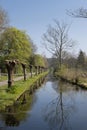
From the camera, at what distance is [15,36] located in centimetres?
6869

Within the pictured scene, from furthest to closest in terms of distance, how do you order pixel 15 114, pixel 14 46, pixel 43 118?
pixel 14 46
pixel 15 114
pixel 43 118

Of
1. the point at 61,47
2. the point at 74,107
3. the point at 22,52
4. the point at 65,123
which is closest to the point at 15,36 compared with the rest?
the point at 22,52

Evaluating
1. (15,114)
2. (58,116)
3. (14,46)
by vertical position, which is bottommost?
(58,116)

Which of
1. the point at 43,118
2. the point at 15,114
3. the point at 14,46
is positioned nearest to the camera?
the point at 43,118

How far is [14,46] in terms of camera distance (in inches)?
2623

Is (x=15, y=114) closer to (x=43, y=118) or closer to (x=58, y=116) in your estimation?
(x=43, y=118)

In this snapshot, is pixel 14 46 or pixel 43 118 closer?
pixel 43 118

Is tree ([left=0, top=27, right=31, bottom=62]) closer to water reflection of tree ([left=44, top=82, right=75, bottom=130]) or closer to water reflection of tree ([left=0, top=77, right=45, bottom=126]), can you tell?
water reflection of tree ([left=44, top=82, right=75, bottom=130])

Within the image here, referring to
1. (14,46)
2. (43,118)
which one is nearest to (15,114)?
(43,118)

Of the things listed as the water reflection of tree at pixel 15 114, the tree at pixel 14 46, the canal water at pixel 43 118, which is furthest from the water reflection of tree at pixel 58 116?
the tree at pixel 14 46

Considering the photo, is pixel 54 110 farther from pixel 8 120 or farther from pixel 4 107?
pixel 8 120

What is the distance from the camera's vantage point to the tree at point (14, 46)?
64.1 m

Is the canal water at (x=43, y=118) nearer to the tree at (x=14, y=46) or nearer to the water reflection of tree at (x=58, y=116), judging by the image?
the water reflection of tree at (x=58, y=116)

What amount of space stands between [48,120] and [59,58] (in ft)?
186
